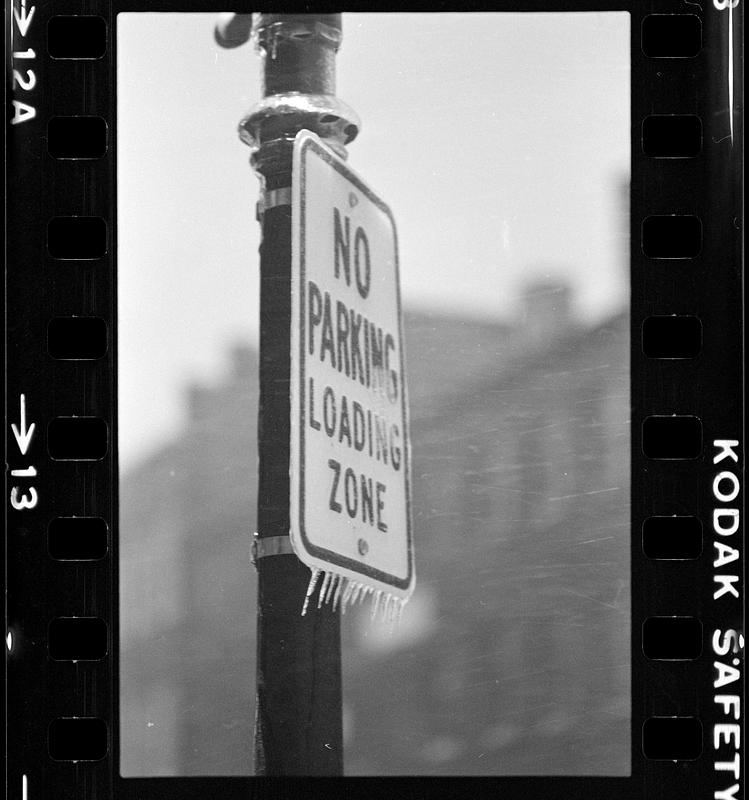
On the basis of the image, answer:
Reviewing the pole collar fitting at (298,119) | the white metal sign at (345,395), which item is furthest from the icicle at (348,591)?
the pole collar fitting at (298,119)

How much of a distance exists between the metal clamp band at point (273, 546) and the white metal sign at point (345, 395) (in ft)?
0.32

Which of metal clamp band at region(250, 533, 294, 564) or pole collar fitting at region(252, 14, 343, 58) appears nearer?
metal clamp band at region(250, 533, 294, 564)

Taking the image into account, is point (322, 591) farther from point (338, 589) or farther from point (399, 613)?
point (399, 613)

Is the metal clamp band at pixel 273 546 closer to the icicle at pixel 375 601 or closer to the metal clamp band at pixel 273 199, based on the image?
the icicle at pixel 375 601

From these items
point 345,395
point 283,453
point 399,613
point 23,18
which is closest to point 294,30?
point 23,18

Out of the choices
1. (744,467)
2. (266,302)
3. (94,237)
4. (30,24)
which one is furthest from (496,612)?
(30,24)

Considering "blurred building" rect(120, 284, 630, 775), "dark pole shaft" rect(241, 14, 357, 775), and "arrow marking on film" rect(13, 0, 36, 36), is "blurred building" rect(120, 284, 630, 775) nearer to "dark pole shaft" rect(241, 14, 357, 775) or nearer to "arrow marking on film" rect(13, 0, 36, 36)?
"dark pole shaft" rect(241, 14, 357, 775)

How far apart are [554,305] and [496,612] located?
852 mm

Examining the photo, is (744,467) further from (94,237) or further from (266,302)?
(94,237)

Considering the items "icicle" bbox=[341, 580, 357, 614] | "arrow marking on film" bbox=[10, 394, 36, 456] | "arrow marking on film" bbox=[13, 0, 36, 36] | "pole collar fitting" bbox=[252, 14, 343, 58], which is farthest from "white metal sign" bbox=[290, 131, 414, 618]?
"arrow marking on film" bbox=[13, 0, 36, 36]

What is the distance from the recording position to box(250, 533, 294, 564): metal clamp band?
404 centimetres

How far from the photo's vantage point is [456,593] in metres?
4.22

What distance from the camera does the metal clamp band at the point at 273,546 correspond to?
404cm

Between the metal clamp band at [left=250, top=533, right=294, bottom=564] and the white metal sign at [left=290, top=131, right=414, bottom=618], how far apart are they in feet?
0.32
